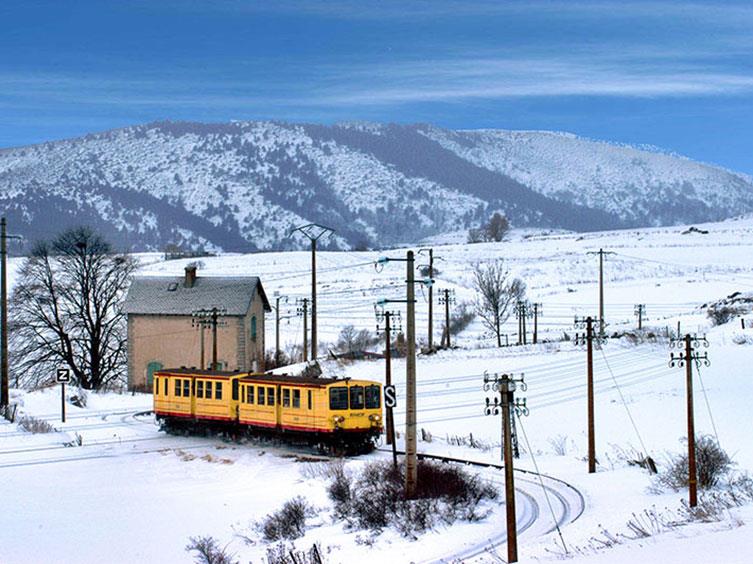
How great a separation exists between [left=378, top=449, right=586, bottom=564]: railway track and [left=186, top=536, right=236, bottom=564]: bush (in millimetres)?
4535

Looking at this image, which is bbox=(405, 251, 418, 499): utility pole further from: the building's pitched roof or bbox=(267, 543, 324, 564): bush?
the building's pitched roof

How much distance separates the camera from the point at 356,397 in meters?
36.3

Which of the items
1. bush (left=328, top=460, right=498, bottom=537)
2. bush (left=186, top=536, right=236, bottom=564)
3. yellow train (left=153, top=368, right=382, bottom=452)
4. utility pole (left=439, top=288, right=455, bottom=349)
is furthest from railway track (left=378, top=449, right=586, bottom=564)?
utility pole (left=439, top=288, right=455, bottom=349)

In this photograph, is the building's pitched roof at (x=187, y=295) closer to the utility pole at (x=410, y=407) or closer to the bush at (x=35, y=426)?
the bush at (x=35, y=426)

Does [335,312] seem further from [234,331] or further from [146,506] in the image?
[146,506]

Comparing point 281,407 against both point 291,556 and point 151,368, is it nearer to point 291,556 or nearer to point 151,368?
point 291,556

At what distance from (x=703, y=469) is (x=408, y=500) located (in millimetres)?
8554

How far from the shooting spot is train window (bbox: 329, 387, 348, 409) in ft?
118

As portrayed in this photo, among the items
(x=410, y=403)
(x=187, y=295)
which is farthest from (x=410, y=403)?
(x=187, y=295)

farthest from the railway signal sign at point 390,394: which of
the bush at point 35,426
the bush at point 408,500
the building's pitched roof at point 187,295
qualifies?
the building's pitched roof at point 187,295

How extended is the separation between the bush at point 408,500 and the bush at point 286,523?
1145 mm

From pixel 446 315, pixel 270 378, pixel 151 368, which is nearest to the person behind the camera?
pixel 270 378

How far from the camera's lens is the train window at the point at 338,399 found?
35.9 metres

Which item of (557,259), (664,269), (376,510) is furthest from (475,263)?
(376,510)
